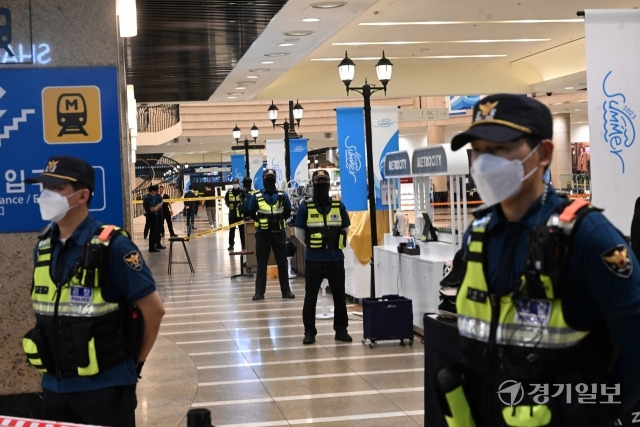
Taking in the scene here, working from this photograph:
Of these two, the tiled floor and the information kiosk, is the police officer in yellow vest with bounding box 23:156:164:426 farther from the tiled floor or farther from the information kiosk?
the information kiosk

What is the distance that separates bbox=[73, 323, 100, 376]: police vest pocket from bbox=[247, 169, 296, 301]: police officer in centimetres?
1128

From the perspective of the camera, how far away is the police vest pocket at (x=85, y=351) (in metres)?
3.86

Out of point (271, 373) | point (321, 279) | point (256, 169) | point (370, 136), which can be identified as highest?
point (256, 169)

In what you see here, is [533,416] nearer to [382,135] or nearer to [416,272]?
[416,272]

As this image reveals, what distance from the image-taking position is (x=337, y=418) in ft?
24.8

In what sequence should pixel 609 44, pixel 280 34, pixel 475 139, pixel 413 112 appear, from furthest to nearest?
pixel 413 112, pixel 280 34, pixel 609 44, pixel 475 139

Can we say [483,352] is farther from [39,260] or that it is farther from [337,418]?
[337,418]

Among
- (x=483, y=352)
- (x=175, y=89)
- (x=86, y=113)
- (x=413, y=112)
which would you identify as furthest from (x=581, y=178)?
(x=483, y=352)

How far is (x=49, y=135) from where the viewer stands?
6.48 m

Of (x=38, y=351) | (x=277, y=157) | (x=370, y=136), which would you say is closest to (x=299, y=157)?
(x=277, y=157)

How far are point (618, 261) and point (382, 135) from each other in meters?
12.4

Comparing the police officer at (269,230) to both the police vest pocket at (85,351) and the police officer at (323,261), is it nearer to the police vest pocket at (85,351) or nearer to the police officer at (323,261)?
the police officer at (323,261)

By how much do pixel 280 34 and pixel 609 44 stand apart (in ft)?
24.2

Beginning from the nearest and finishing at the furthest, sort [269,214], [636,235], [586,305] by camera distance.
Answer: [586,305] → [636,235] → [269,214]
